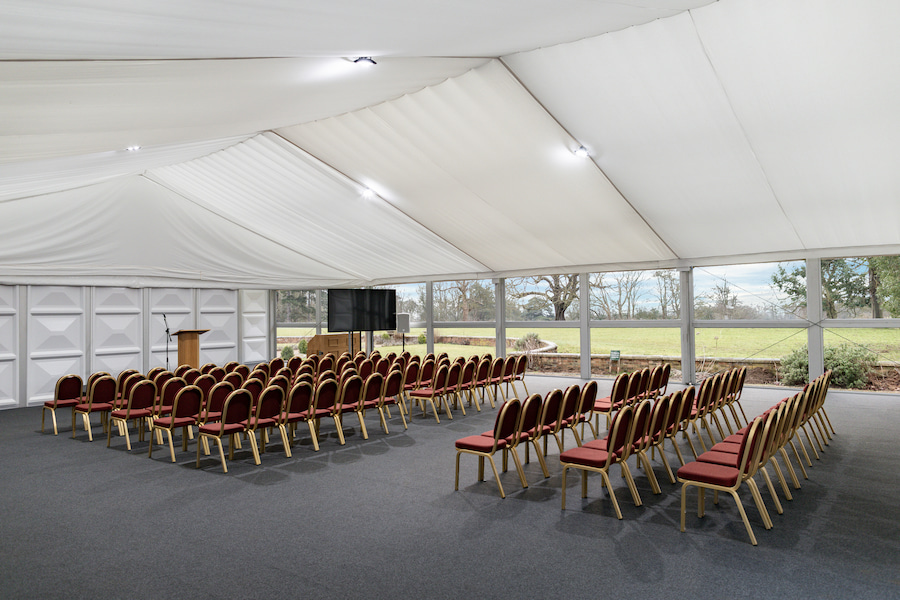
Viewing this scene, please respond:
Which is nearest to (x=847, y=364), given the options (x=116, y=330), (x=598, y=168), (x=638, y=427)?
(x=598, y=168)

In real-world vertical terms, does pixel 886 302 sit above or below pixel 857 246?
below

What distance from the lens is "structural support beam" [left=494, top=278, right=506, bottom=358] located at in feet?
46.8

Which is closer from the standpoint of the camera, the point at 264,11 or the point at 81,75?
the point at 264,11

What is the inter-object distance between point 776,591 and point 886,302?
33.5 feet

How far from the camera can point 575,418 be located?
599cm

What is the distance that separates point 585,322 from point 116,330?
37.0ft

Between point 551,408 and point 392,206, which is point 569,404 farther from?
point 392,206

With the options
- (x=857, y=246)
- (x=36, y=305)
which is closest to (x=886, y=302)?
(x=857, y=246)

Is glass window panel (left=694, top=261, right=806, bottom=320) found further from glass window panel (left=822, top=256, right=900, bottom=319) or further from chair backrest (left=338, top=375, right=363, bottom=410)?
chair backrest (left=338, top=375, right=363, bottom=410)

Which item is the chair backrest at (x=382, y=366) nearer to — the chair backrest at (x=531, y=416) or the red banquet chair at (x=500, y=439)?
the chair backrest at (x=531, y=416)

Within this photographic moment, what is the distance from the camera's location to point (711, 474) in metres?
3.88

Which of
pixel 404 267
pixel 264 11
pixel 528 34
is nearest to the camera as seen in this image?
pixel 264 11

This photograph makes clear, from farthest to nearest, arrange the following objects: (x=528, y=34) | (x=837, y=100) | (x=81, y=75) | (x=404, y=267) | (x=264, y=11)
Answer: (x=404, y=267) → (x=837, y=100) → (x=528, y=34) → (x=81, y=75) → (x=264, y=11)

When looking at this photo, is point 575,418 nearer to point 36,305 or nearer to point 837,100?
point 837,100
